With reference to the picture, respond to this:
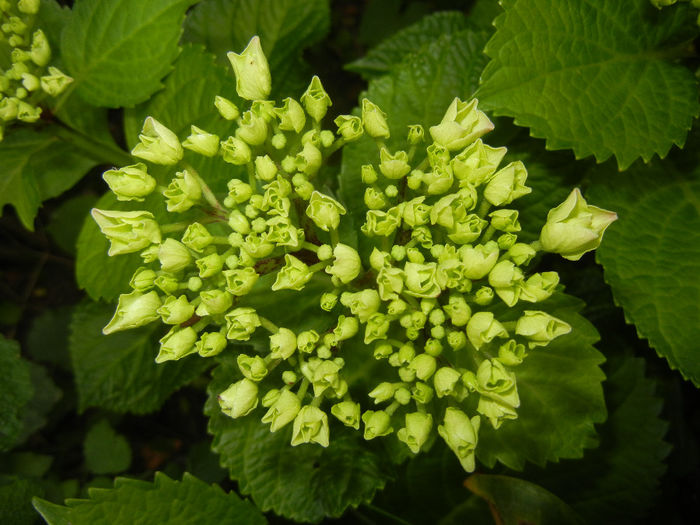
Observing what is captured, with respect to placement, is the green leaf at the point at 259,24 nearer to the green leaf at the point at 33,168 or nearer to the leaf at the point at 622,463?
the green leaf at the point at 33,168

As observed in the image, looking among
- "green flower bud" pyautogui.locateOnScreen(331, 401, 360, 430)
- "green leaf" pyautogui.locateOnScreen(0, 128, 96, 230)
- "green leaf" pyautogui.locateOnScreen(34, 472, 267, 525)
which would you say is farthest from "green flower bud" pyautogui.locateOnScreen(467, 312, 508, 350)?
"green leaf" pyautogui.locateOnScreen(0, 128, 96, 230)

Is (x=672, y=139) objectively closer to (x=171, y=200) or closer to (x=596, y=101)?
(x=596, y=101)

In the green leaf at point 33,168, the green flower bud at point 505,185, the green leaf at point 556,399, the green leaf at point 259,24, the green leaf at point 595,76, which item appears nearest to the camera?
the green flower bud at point 505,185

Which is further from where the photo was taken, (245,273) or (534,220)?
(534,220)

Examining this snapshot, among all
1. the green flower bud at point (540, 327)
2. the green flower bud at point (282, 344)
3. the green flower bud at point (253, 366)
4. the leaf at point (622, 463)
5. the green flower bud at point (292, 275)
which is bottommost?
the leaf at point (622, 463)

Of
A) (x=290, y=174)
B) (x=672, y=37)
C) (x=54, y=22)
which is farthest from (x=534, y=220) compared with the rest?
(x=54, y=22)

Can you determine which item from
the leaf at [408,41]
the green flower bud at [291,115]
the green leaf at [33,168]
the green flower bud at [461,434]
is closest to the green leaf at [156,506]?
the green flower bud at [461,434]

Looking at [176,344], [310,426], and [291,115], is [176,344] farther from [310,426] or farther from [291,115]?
[291,115]
